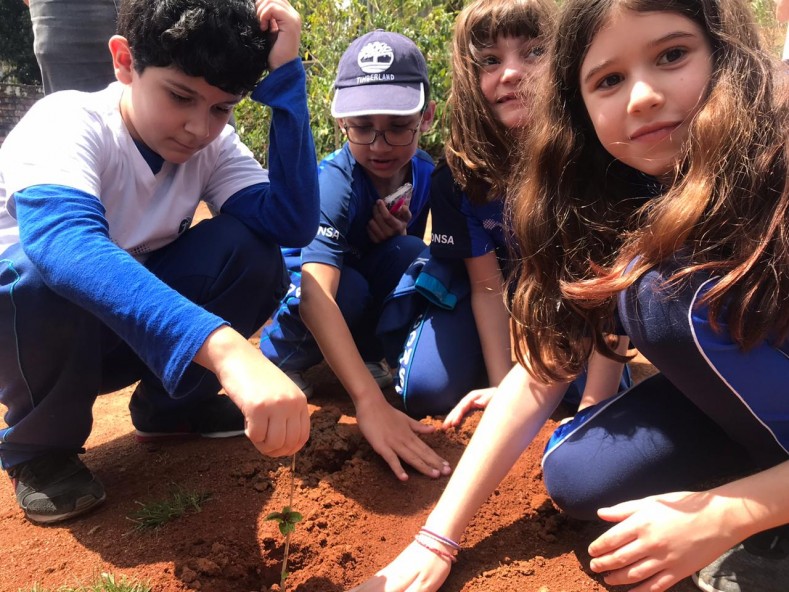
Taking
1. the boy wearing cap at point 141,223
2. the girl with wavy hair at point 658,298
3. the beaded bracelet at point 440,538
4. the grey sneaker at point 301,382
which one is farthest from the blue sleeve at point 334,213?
the beaded bracelet at point 440,538

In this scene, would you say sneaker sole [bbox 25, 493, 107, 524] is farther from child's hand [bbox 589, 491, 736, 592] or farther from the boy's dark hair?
child's hand [bbox 589, 491, 736, 592]

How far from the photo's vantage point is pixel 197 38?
186 centimetres

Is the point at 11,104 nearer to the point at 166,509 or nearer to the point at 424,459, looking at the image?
the point at 166,509

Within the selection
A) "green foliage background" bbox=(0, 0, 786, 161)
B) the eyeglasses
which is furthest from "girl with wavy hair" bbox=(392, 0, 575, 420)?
"green foliage background" bbox=(0, 0, 786, 161)

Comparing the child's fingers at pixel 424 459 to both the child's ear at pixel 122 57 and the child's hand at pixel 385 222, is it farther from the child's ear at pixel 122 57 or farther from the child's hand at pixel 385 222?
the child's ear at pixel 122 57

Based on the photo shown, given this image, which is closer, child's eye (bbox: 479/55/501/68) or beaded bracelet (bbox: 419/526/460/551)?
beaded bracelet (bbox: 419/526/460/551)

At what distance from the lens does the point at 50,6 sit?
2.63 meters

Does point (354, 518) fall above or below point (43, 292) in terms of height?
below

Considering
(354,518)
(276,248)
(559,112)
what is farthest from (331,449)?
(559,112)

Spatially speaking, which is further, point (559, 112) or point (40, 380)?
point (40, 380)

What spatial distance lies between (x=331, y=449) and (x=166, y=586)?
2.11 ft

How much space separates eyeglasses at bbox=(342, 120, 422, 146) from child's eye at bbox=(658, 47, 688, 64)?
1238 mm

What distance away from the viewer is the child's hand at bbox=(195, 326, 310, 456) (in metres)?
1.35

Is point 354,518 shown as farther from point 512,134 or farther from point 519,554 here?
point 512,134
